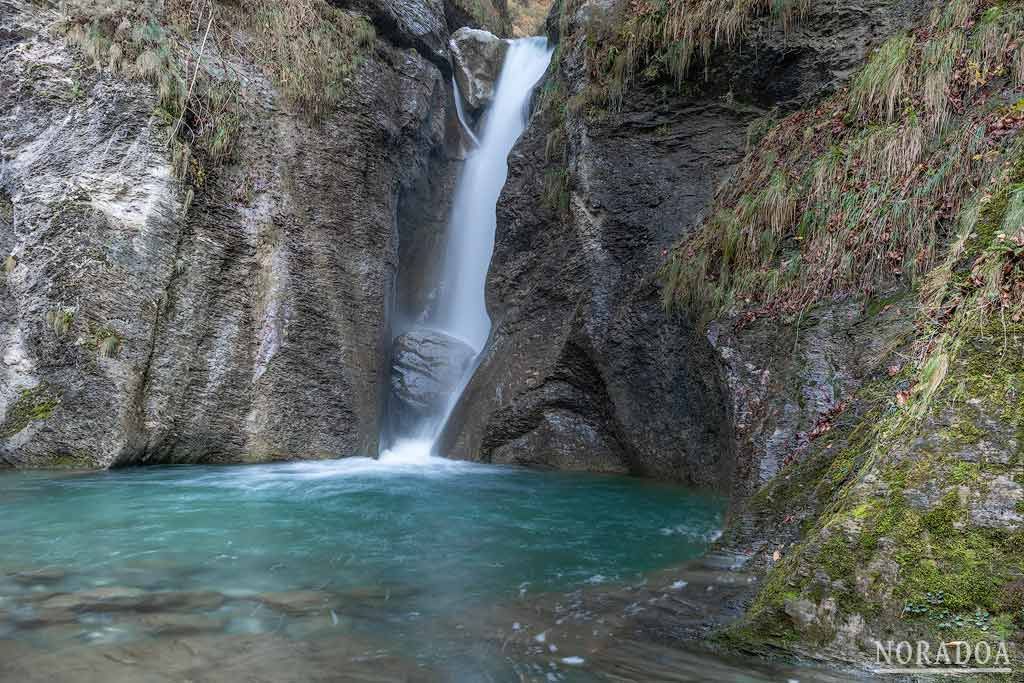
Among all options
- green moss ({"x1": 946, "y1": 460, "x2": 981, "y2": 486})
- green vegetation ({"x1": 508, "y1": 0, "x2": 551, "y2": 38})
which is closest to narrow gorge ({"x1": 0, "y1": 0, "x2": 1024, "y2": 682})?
green moss ({"x1": 946, "y1": 460, "x2": 981, "y2": 486})

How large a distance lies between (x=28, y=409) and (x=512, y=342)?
5.68m

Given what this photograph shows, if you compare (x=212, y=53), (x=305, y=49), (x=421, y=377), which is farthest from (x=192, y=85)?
(x=421, y=377)

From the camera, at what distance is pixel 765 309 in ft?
17.3

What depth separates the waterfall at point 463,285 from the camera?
10023mm

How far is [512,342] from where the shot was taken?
9.00 m

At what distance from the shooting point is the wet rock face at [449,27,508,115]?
505 inches

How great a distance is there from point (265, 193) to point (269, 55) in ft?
7.49

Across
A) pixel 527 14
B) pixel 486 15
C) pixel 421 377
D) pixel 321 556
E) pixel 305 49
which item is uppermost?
pixel 527 14

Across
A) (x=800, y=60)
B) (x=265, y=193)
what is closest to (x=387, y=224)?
(x=265, y=193)

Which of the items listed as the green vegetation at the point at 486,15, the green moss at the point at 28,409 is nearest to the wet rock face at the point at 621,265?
the green moss at the point at 28,409

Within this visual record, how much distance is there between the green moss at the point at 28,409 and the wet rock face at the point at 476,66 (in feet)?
28.7

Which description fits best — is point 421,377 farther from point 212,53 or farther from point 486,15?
point 486,15

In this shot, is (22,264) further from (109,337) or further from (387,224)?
(387,224)

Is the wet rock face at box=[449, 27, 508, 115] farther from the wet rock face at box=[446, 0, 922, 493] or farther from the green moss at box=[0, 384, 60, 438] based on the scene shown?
the green moss at box=[0, 384, 60, 438]
